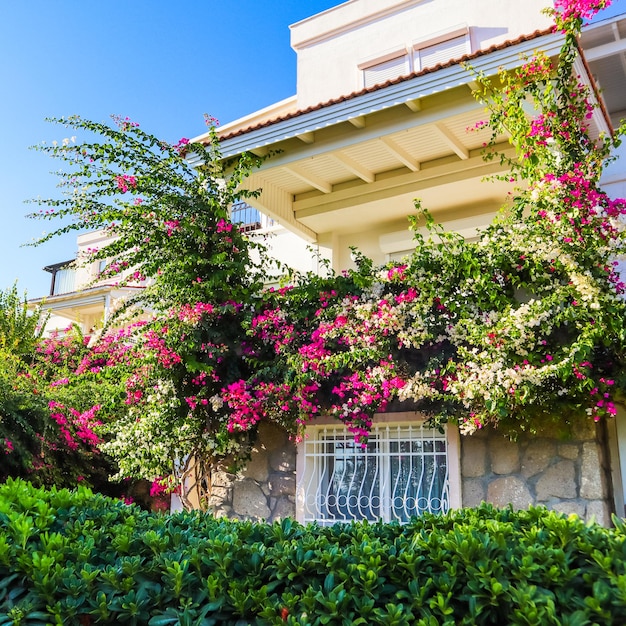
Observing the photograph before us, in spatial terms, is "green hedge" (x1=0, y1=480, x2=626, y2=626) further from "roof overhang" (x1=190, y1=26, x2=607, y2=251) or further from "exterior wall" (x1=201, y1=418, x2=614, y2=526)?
"roof overhang" (x1=190, y1=26, x2=607, y2=251)

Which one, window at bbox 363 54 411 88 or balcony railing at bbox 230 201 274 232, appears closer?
window at bbox 363 54 411 88

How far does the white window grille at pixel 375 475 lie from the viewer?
5707 millimetres

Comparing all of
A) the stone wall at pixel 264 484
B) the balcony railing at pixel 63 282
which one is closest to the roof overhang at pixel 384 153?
the stone wall at pixel 264 484

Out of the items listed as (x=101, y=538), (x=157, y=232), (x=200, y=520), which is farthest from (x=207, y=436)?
(x=101, y=538)

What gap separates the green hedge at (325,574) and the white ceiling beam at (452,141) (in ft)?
15.5

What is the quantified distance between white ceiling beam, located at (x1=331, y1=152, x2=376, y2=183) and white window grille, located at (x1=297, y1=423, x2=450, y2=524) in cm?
320

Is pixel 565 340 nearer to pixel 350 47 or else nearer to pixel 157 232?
pixel 157 232

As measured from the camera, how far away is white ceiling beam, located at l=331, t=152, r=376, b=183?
7242 millimetres

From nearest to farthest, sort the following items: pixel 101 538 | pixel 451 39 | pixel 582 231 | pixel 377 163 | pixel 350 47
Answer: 1. pixel 101 538
2. pixel 582 231
3. pixel 377 163
4. pixel 451 39
5. pixel 350 47

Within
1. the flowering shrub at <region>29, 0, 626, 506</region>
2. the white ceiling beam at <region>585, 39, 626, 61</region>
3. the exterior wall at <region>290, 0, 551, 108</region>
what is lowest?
the flowering shrub at <region>29, 0, 626, 506</region>

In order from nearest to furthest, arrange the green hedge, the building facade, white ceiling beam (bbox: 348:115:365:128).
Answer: the green hedge < the building facade < white ceiling beam (bbox: 348:115:365:128)

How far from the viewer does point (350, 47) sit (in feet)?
33.3

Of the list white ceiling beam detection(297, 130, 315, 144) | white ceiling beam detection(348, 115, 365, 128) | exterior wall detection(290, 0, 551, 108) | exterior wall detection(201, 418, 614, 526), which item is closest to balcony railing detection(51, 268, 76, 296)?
exterior wall detection(290, 0, 551, 108)

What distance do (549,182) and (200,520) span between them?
12.3 feet
